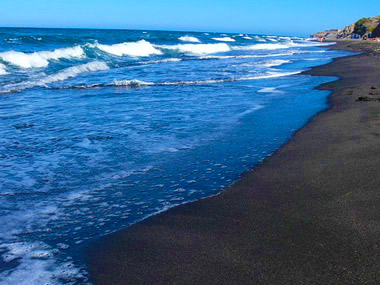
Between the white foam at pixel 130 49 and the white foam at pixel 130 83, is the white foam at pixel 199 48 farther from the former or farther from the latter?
the white foam at pixel 130 83

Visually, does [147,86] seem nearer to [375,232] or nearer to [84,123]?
[84,123]

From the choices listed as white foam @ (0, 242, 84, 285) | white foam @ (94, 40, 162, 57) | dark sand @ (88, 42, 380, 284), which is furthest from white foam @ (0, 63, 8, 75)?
white foam @ (0, 242, 84, 285)

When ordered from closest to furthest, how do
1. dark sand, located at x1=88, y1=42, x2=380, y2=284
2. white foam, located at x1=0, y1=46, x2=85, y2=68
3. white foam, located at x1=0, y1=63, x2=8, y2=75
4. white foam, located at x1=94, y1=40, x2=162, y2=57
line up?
dark sand, located at x1=88, y1=42, x2=380, y2=284 → white foam, located at x1=0, y1=63, x2=8, y2=75 → white foam, located at x1=0, y1=46, x2=85, y2=68 → white foam, located at x1=94, y1=40, x2=162, y2=57

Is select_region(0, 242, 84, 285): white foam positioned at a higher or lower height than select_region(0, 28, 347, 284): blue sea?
lower

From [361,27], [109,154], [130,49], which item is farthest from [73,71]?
[361,27]

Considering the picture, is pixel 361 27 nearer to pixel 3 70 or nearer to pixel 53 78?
pixel 3 70

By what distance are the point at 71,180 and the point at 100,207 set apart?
836 mm

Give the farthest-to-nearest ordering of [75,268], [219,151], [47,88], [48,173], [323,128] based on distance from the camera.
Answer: [47,88]
[323,128]
[219,151]
[48,173]
[75,268]

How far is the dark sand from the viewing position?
2350mm

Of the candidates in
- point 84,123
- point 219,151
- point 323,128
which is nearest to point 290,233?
point 219,151

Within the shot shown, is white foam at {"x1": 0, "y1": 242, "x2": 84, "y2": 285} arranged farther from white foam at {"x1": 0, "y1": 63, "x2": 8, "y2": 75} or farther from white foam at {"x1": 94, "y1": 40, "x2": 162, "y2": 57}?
white foam at {"x1": 94, "y1": 40, "x2": 162, "y2": 57}

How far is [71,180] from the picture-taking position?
13.5 feet

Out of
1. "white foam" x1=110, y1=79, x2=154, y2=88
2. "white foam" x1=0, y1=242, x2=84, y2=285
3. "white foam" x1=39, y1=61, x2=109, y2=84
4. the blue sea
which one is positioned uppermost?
"white foam" x1=39, y1=61, x2=109, y2=84

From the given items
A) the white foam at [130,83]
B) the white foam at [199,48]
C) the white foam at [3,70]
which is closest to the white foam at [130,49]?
the white foam at [199,48]
